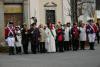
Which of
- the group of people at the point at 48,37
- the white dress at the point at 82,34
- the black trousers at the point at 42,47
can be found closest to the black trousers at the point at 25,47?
the group of people at the point at 48,37

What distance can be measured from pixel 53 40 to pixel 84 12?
920 inches

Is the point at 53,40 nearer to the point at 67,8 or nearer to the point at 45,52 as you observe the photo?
the point at 45,52

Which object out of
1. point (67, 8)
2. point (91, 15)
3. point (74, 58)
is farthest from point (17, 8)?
point (74, 58)

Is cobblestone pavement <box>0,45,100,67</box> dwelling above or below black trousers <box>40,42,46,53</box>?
below

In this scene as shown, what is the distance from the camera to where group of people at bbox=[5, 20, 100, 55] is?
2806 cm

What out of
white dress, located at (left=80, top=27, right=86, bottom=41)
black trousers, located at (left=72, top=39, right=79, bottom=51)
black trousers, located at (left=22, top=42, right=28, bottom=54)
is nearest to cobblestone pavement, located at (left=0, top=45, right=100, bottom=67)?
black trousers, located at (left=22, top=42, right=28, bottom=54)

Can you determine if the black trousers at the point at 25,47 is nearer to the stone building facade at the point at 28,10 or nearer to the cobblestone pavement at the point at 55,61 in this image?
the cobblestone pavement at the point at 55,61

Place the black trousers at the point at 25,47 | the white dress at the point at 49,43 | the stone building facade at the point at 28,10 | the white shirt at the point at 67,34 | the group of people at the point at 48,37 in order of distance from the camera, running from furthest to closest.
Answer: the stone building facade at the point at 28,10 < the white shirt at the point at 67,34 < the white dress at the point at 49,43 < the black trousers at the point at 25,47 < the group of people at the point at 48,37

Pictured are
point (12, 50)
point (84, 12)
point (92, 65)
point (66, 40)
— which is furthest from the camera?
point (84, 12)

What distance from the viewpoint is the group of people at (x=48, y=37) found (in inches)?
1105

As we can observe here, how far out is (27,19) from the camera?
47344 millimetres

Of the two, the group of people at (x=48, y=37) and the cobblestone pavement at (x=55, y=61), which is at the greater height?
the group of people at (x=48, y=37)

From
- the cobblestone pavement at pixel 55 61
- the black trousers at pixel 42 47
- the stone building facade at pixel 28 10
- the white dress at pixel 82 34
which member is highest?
the stone building facade at pixel 28 10

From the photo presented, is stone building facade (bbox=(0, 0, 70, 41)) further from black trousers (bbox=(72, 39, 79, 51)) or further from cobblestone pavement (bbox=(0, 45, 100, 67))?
cobblestone pavement (bbox=(0, 45, 100, 67))
